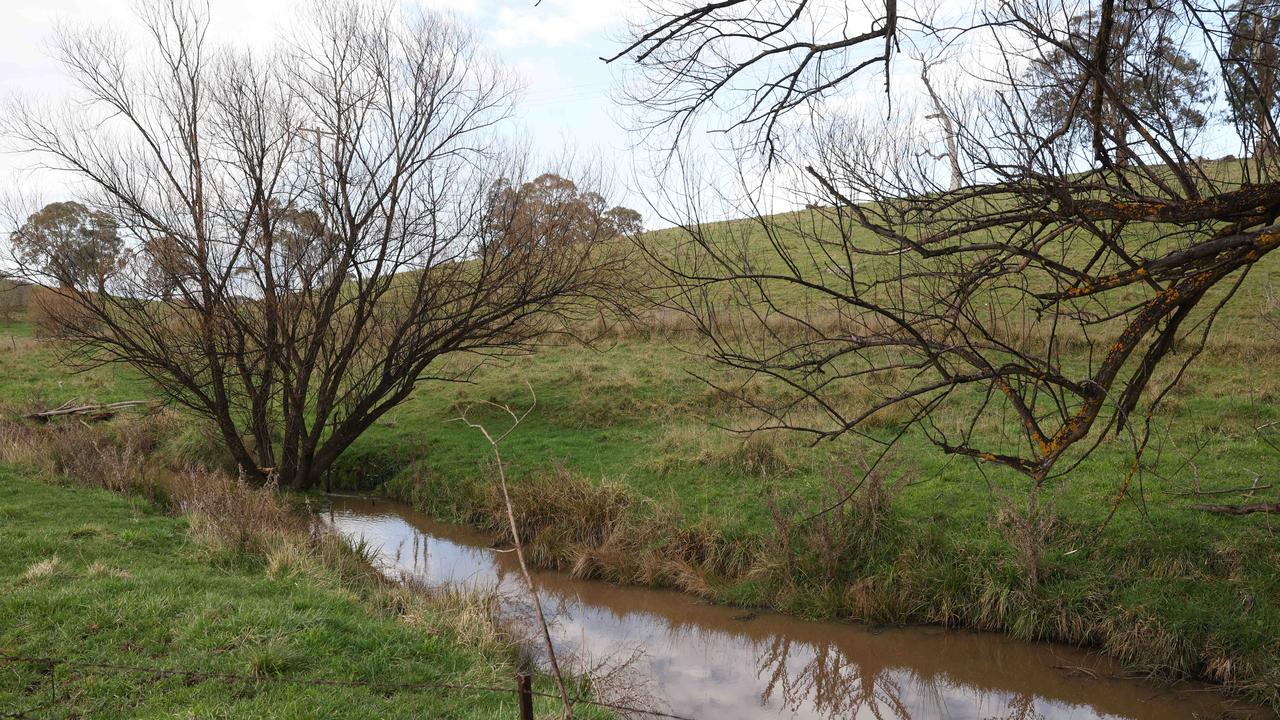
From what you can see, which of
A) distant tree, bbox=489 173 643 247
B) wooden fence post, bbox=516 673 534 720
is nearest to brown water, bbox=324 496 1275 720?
wooden fence post, bbox=516 673 534 720

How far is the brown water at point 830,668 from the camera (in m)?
7.11

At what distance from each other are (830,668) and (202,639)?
215 inches

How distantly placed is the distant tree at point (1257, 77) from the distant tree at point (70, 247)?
1371 cm

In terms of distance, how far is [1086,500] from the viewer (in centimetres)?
921

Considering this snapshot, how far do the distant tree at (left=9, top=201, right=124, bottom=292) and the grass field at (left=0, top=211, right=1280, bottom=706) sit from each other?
12.9 feet

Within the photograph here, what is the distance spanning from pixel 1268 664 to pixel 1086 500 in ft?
8.58

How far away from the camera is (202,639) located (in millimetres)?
5770

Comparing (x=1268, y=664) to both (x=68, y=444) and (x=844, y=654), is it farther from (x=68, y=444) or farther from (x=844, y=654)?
(x=68, y=444)

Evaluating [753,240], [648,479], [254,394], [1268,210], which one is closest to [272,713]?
[1268,210]

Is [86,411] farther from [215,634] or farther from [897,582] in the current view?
[897,582]

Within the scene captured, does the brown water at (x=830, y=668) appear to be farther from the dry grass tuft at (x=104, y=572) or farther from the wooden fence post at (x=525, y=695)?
the wooden fence post at (x=525, y=695)

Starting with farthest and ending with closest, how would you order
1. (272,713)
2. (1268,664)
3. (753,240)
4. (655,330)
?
(753,240), (655,330), (1268,664), (272,713)

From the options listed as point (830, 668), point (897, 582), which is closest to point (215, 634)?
point (830, 668)

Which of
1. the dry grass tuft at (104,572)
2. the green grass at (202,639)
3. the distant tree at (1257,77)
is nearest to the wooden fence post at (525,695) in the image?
the green grass at (202,639)
